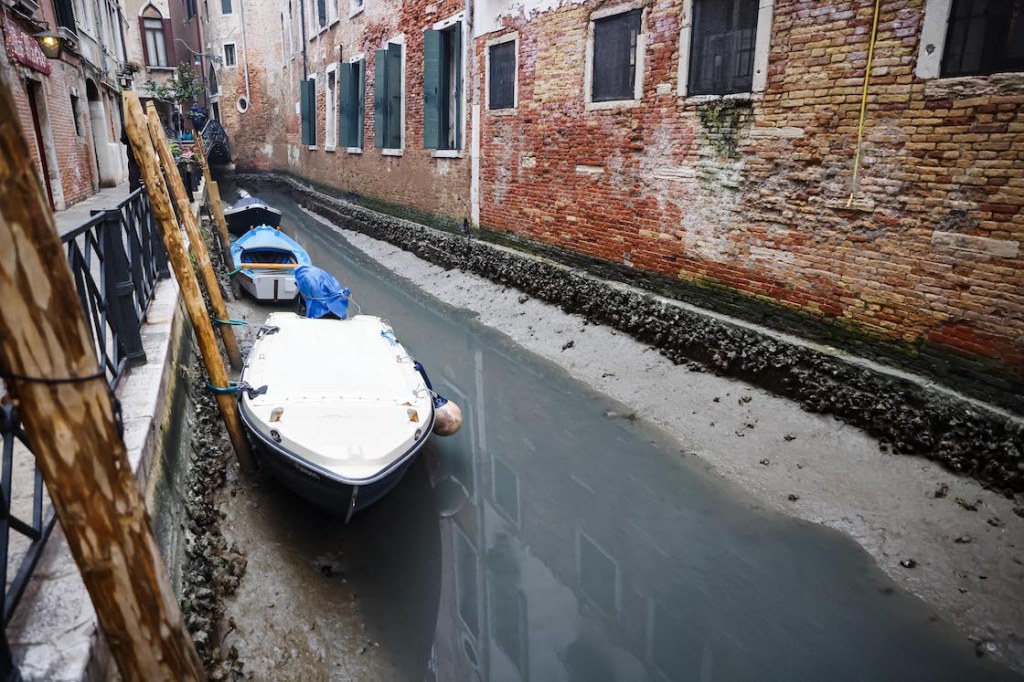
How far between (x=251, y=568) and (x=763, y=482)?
3409mm

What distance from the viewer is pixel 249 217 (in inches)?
515

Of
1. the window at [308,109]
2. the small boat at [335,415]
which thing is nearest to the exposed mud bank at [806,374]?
the small boat at [335,415]

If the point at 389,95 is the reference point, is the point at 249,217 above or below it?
below

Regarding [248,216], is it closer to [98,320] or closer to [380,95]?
[380,95]

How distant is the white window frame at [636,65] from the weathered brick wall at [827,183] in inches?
2.6

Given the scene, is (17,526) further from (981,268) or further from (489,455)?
(981,268)

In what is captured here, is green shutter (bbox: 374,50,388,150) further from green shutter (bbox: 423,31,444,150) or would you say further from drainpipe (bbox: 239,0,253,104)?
drainpipe (bbox: 239,0,253,104)

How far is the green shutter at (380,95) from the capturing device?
41.4 ft

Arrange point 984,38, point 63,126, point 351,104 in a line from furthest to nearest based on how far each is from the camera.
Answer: point 351,104 < point 63,126 < point 984,38

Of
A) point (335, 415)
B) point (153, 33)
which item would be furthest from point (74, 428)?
point (153, 33)

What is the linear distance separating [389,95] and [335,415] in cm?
1003

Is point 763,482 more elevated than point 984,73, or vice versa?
point 984,73

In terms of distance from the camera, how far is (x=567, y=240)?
27.4 feet

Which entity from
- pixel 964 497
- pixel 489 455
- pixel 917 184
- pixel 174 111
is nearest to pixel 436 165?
pixel 489 455
